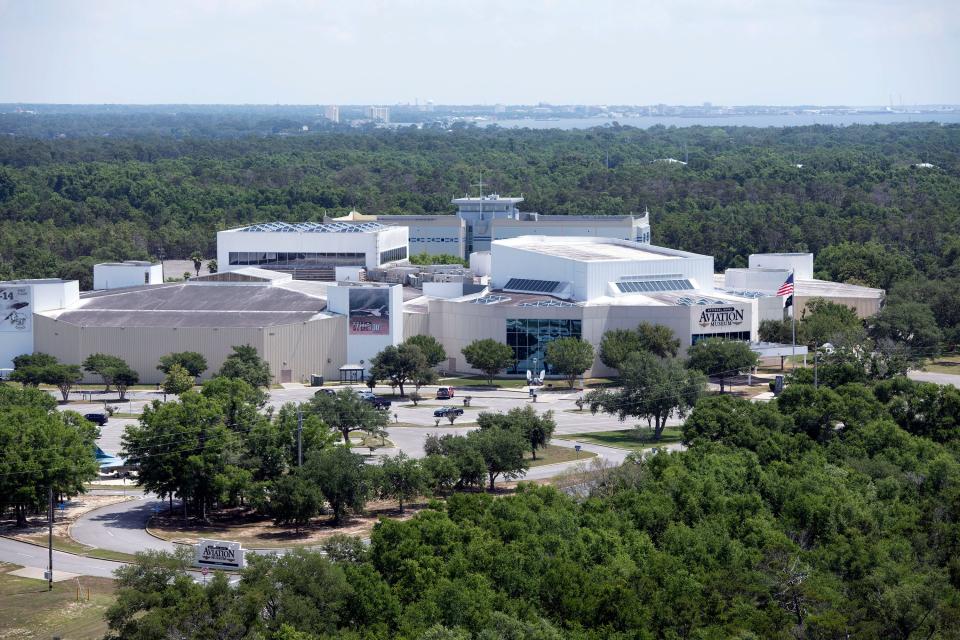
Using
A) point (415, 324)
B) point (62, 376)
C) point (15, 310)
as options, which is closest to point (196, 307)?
point (15, 310)

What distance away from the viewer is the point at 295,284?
386 ft

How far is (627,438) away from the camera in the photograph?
85.2 m

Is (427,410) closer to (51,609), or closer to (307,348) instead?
(307,348)

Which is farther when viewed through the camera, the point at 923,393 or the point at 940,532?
the point at 923,393

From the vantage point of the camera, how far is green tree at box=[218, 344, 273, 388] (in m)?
95.1

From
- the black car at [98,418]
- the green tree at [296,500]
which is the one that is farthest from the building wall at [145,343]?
the green tree at [296,500]

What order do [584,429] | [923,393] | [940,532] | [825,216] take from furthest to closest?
[825,216]
[584,429]
[923,393]
[940,532]

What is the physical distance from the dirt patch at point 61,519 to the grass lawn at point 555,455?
19782 millimetres

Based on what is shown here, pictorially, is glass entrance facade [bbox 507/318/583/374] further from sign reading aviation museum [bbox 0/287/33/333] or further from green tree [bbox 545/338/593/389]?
sign reading aviation museum [bbox 0/287/33/333]

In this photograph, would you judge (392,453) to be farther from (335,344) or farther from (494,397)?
(335,344)

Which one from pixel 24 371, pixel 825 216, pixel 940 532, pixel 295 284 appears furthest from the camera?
pixel 825 216

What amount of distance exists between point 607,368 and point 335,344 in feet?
60.0

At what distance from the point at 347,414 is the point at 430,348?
23636mm

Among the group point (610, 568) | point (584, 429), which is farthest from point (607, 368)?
point (610, 568)
